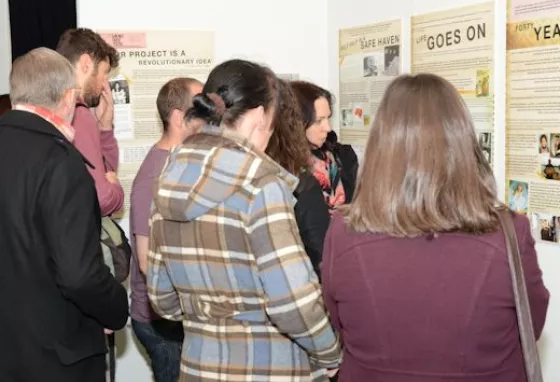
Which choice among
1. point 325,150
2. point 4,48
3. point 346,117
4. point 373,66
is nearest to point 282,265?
point 325,150

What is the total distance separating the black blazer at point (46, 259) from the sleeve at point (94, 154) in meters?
0.52

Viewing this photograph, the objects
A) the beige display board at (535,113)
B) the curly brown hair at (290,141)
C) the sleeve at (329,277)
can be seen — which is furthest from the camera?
the beige display board at (535,113)

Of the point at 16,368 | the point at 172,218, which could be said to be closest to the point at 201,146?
the point at 172,218

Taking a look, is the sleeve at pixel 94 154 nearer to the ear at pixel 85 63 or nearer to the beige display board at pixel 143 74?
the ear at pixel 85 63

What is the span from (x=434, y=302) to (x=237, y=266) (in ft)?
1.62

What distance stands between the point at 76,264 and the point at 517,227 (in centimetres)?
119

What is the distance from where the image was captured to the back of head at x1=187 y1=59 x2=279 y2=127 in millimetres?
1784

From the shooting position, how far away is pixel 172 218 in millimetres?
1762

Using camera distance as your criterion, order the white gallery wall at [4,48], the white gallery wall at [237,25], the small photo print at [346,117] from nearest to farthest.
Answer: the white gallery wall at [237,25] → the small photo print at [346,117] → the white gallery wall at [4,48]

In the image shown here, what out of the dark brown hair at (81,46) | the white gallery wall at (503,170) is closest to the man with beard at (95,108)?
the dark brown hair at (81,46)

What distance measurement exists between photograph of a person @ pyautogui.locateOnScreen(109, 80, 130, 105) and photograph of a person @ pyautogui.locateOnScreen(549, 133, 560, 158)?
2110 mm

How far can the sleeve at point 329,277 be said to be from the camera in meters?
1.57

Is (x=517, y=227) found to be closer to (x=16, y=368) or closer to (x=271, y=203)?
(x=271, y=203)

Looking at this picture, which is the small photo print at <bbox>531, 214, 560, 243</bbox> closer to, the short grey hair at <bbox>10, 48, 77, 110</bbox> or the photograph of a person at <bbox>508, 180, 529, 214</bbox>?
the photograph of a person at <bbox>508, 180, 529, 214</bbox>
